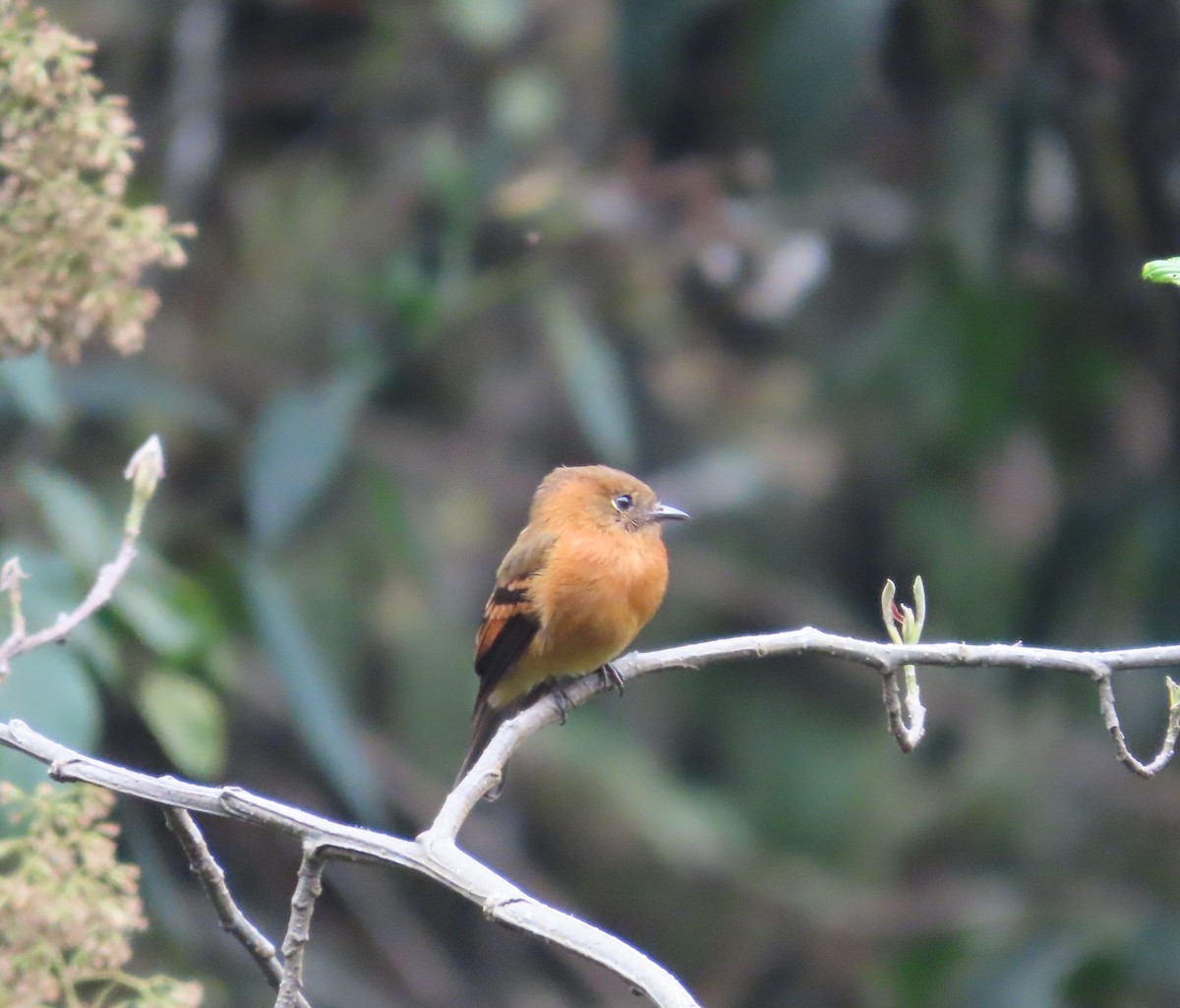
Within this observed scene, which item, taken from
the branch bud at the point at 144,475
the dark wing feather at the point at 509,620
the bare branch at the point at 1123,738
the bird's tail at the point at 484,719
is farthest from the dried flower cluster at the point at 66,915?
the bird's tail at the point at 484,719

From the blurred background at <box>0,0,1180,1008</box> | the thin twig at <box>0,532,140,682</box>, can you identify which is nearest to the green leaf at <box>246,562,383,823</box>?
the blurred background at <box>0,0,1180,1008</box>

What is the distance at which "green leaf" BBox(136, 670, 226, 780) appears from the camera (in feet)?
10.8

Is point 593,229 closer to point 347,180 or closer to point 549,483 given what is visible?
point 347,180

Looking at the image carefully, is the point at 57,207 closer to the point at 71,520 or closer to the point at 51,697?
the point at 51,697

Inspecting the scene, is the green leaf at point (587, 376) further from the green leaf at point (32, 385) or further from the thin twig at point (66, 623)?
the thin twig at point (66, 623)

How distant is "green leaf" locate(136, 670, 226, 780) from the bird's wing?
3.47ft

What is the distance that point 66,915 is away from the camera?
2172 mm

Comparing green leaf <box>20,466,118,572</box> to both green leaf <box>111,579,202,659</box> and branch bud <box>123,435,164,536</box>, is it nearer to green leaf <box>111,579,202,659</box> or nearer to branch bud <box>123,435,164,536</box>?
green leaf <box>111,579,202,659</box>

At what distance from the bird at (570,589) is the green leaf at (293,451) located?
0.92 metres

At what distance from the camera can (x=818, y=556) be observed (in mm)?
9164

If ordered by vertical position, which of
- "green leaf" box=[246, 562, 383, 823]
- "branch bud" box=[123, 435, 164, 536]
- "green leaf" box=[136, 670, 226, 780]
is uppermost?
"green leaf" box=[246, 562, 383, 823]

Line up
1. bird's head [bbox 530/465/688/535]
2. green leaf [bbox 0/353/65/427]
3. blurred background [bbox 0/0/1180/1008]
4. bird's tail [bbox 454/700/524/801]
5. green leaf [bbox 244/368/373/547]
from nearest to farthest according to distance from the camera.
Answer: green leaf [bbox 0/353/65/427], bird's head [bbox 530/465/688/535], bird's tail [bbox 454/700/524/801], green leaf [bbox 244/368/373/547], blurred background [bbox 0/0/1180/1008]

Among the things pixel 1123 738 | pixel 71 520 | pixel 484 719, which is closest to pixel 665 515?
pixel 484 719

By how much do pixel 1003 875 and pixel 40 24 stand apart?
6.67 metres
